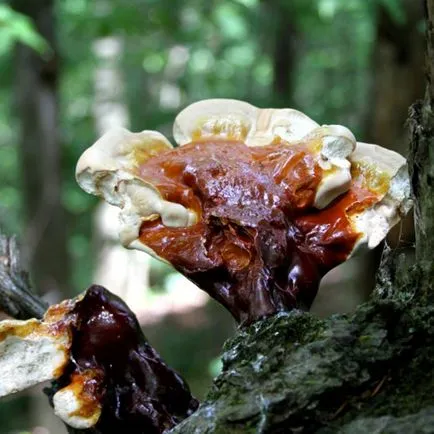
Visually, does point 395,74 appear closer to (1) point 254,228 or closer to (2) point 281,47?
(1) point 254,228

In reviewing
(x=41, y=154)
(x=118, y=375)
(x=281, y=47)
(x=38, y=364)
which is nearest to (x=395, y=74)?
(x=41, y=154)

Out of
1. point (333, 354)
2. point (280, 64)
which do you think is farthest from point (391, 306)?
point (280, 64)

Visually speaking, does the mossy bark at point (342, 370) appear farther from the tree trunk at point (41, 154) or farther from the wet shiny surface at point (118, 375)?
the tree trunk at point (41, 154)

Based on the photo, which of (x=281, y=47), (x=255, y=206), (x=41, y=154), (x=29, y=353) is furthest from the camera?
(x=281, y=47)

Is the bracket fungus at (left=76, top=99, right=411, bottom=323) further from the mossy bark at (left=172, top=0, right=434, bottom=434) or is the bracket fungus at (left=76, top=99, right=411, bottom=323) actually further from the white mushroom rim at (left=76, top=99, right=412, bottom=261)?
the mossy bark at (left=172, top=0, right=434, bottom=434)

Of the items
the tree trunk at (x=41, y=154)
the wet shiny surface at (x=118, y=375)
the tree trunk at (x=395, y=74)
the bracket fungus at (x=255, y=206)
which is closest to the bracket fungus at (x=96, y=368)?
the wet shiny surface at (x=118, y=375)

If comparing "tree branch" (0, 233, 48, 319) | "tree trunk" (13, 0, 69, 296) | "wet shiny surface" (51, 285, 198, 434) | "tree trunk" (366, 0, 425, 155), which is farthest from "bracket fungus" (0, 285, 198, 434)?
"tree trunk" (13, 0, 69, 296)
